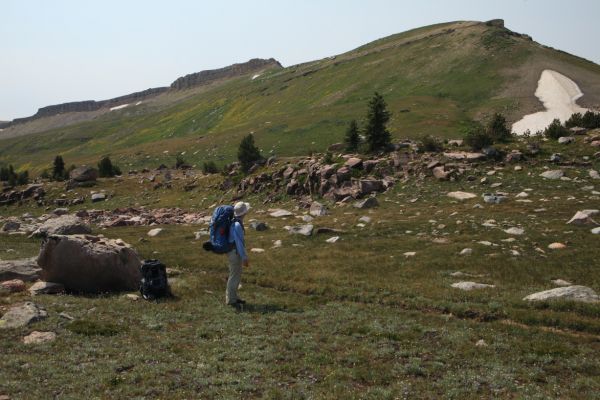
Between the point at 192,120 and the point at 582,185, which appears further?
the point at 192,120

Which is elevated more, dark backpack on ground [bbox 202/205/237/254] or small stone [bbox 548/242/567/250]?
dark backpack on ground [bbox 202/205/237/254]

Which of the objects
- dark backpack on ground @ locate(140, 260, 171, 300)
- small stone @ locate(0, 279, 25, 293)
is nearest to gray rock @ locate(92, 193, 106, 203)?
small stone @ locate(0, 279, 25, 293)

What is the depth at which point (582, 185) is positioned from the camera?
1320 inches

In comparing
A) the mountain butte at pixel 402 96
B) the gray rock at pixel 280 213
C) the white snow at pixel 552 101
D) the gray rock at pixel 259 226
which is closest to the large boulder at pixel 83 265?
the gray rock at pixel 259 226

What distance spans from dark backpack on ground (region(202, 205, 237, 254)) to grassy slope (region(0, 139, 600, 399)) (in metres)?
2.20

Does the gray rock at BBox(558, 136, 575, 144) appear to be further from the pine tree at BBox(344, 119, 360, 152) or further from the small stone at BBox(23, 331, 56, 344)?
the small stone at BBox(23, 331, 56, 344)

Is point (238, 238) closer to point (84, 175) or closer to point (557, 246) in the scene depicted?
point (557, 246)

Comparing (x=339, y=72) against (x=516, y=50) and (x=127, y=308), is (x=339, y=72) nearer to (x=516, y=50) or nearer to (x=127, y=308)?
(x=516, y=50)

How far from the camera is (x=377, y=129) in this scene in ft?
162

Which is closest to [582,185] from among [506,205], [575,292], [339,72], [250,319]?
[506,205]

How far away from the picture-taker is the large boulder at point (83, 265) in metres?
19.0

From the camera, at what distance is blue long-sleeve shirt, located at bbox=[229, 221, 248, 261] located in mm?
17047

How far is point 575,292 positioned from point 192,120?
568 feet

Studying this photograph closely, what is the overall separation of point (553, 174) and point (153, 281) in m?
32.2
